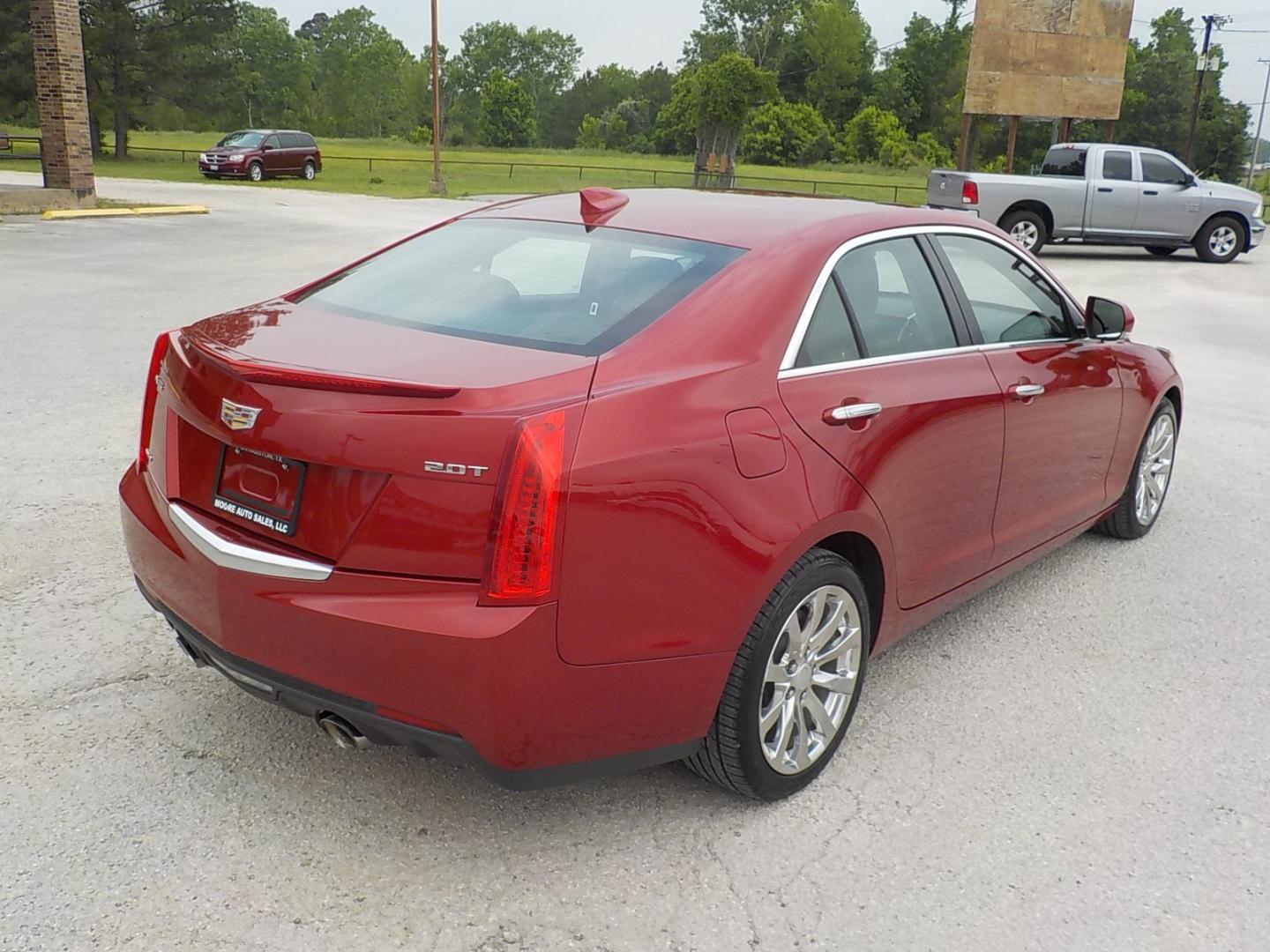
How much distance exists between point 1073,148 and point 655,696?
19986 mm

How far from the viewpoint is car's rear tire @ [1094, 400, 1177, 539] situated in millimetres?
5355

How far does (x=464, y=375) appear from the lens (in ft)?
8.88

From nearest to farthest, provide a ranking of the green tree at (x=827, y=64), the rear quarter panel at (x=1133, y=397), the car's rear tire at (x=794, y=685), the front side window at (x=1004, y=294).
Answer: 1. the car's rear tire at (x=794, y=685)
2. the front side window at (x=1004, y=294)
3. the rear quarter panel at (x=1133, y=397)
4. the green tree at (x=827, y=64)

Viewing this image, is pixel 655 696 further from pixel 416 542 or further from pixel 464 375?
pixel 464 375

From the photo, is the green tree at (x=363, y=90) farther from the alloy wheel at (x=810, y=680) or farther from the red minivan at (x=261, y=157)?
the alloy wheel at (x=810, y=680)

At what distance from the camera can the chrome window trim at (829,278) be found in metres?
3.18

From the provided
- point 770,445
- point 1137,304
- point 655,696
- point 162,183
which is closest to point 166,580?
point 655,696

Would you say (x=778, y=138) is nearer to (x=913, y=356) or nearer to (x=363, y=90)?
(x=363, y=90)

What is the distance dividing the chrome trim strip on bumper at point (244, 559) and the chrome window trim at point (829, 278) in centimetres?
127

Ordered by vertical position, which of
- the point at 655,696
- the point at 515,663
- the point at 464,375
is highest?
the point at 464,375

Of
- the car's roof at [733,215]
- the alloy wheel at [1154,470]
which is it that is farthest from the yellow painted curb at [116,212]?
the alloy wheel at [1154,470]

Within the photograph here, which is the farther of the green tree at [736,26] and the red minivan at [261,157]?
the green tree at [736,26]

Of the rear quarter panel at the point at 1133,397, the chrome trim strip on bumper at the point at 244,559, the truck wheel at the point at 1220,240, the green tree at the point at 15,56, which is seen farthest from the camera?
the green tree at the point at 15,56

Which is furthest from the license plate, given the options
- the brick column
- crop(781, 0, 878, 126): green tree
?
crop(781, 0, 878, 126): green tree
